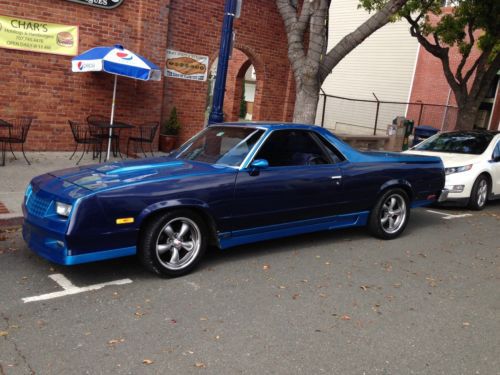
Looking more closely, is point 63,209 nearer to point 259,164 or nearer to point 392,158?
point 259,164

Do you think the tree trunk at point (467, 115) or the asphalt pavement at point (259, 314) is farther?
the tree trunk at point (467, 115)

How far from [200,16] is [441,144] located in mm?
6701

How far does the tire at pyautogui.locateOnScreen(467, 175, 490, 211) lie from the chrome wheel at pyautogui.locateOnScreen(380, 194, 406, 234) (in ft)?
9.75

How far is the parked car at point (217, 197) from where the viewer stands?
441 cm

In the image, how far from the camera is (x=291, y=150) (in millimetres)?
5887

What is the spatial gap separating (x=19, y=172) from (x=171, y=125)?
4.50m

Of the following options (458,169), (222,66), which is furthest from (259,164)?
(458,169)

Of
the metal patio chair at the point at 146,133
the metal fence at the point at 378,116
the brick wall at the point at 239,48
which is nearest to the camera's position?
the metal patio chair at the point at 146,133

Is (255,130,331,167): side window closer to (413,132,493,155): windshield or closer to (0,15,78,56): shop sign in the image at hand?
(413,132,493,155): windshield

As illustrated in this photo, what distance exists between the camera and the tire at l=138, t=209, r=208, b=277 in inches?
183

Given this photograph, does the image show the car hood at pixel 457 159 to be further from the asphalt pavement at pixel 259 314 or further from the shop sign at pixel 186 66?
the shop sign at pixel 186 66

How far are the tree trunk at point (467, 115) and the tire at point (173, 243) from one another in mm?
11909

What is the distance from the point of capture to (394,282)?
516 centimetres

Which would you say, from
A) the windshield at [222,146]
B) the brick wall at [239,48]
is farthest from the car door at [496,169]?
the brick wall at [239,48]
